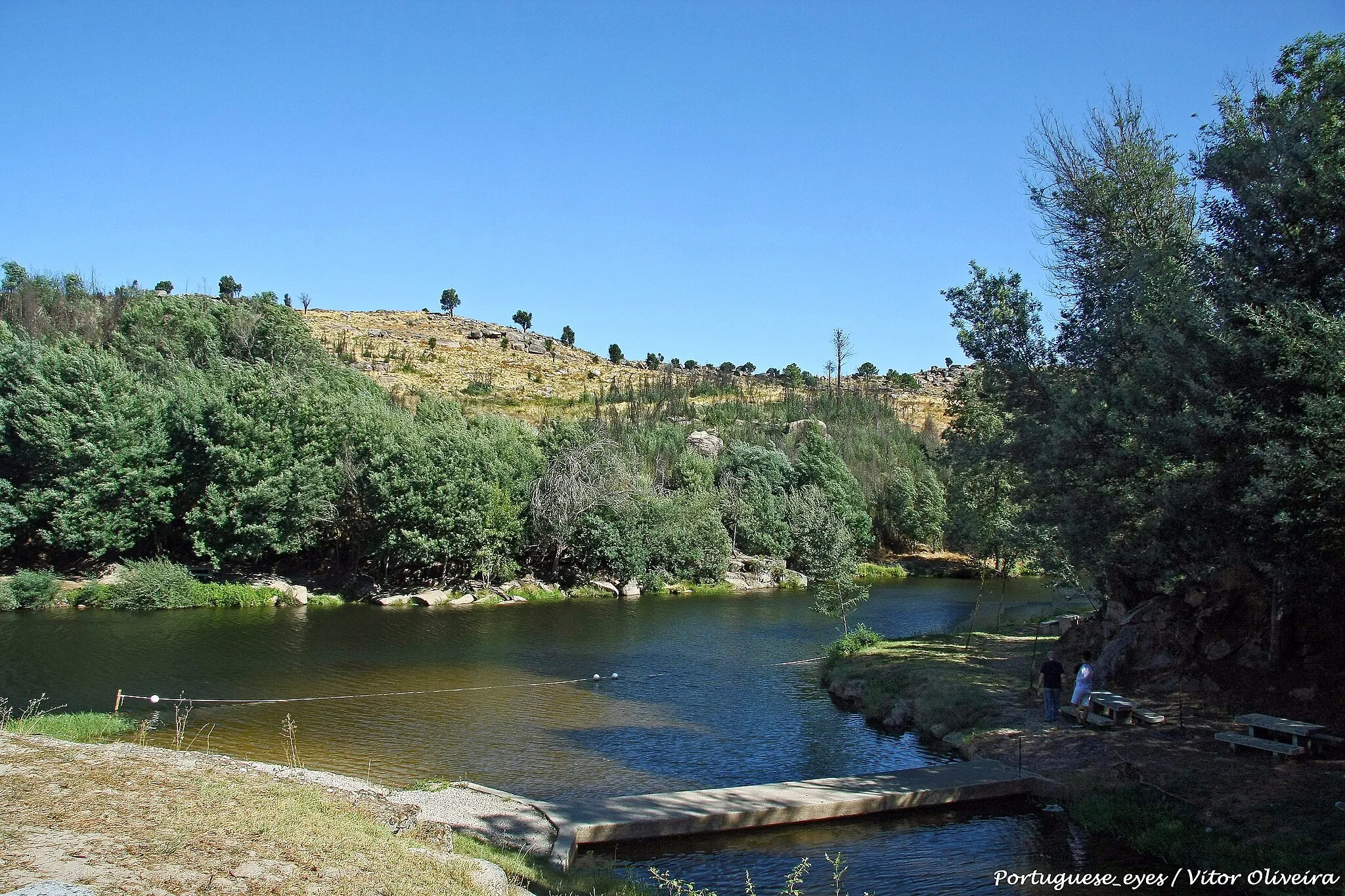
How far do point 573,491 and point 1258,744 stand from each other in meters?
42.5

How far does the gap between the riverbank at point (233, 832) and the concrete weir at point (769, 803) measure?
2.92ft

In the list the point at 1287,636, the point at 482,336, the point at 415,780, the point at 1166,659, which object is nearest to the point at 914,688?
the point at 1166,659

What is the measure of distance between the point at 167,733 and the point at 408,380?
81197mm

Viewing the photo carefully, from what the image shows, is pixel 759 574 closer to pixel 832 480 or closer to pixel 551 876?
pixel 832 480

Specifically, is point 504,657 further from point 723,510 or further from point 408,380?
point 408,380

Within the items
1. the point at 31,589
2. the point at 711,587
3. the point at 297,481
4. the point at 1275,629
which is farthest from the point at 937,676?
the point at 31,589

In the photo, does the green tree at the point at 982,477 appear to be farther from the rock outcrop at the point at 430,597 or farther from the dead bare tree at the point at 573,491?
the rock outcrop at the point at 430,597

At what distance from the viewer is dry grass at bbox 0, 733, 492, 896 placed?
900 centimetres

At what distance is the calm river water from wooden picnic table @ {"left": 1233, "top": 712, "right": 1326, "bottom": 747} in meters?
3.86

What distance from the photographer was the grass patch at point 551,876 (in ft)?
37.2

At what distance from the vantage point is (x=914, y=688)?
23.8 m

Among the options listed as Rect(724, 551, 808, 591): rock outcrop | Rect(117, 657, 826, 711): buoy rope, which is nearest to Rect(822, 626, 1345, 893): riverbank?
Rect(117, 657, 826, 711): buoy rope

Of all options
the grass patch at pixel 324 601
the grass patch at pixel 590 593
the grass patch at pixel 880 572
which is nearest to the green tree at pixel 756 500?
the grass patch at pixel 880 572

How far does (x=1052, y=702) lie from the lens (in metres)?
19.8
